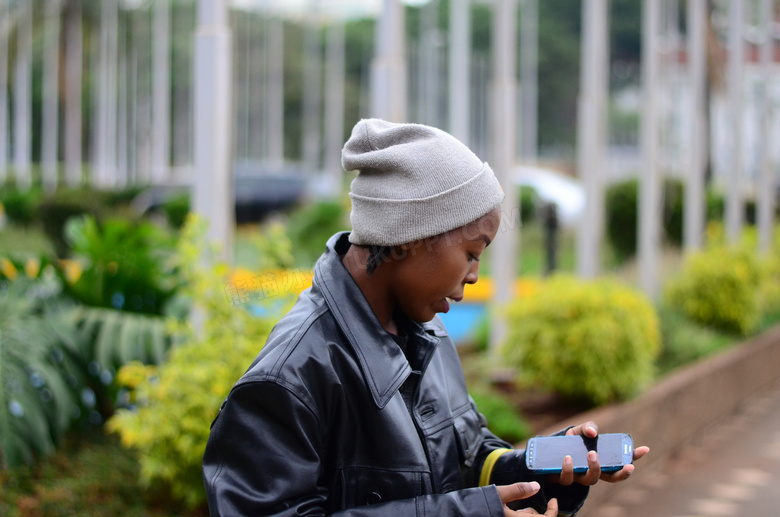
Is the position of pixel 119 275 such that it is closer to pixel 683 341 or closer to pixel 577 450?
pixel 577 450

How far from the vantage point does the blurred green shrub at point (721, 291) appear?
9.03m

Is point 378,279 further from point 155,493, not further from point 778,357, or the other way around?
point 778,357

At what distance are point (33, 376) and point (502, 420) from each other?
262 cm

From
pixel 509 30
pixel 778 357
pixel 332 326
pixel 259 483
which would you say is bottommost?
pixel 778 357

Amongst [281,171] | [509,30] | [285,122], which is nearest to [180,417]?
[509,30]

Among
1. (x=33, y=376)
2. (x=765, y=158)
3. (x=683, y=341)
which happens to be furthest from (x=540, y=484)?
(x=765, y=158)

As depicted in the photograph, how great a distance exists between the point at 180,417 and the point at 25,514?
103 cm

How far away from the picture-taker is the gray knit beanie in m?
1.71

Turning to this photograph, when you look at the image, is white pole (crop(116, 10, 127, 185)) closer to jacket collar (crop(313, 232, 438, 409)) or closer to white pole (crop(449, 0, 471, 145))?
white pole (crop(449, 0, 471, 145))

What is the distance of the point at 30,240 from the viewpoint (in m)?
12.0

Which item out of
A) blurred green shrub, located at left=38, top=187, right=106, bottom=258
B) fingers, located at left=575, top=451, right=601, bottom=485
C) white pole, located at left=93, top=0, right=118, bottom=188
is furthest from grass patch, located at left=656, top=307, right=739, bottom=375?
white pole, located at left=93, top=0, right=118, bottom=188

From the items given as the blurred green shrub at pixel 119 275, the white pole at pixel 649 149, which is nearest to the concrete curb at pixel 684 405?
the white pole at pixel 649 149

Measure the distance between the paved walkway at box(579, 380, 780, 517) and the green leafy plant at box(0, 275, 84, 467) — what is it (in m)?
2.89

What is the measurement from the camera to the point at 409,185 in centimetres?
172
